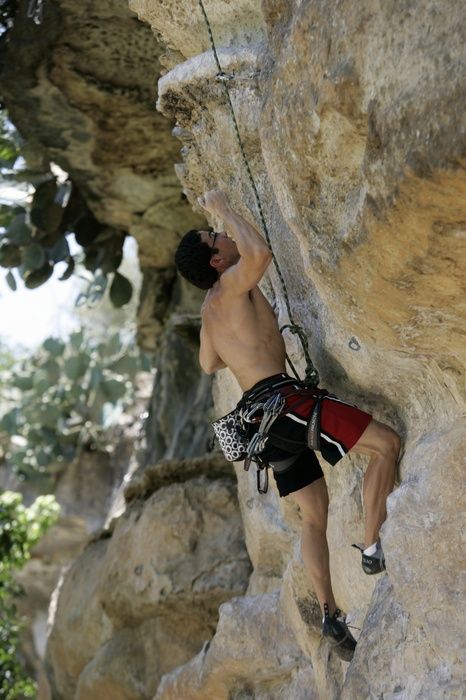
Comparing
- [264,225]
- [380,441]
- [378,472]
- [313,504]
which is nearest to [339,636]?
[313,504]

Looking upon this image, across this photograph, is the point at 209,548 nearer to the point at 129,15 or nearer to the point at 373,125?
the point at 129,15

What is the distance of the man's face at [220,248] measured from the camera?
5.00 metres

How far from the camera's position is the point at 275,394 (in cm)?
480

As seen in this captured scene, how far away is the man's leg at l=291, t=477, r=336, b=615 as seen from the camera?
4.97m

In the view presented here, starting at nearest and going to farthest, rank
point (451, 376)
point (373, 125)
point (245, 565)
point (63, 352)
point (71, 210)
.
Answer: point (373, 125) → point (451, 376) → point (245, 565) → point (71, 210) → point (63, 352)

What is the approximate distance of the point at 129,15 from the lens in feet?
26.3

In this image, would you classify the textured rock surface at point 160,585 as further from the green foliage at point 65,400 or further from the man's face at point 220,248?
the green foliage at point 65,400

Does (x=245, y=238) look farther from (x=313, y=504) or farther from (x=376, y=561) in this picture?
(x=376, y=561)

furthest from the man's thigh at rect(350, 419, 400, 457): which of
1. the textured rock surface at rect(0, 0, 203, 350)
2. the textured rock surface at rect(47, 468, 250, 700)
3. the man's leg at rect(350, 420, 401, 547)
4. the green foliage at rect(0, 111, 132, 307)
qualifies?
the green foliage at rect(0, 111, 132, 307)

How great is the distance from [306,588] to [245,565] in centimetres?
216

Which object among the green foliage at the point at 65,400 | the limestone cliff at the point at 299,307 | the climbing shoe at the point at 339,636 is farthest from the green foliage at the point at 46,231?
the climbing shoe at the point at 339,636

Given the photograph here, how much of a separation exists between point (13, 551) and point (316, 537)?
5514 millimetres

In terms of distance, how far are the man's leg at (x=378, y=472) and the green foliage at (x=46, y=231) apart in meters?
5.85

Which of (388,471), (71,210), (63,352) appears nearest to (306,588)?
(388,471)
